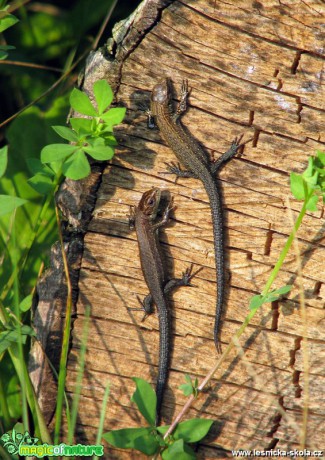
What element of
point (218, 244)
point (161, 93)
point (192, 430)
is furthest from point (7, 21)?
point (192, 430)

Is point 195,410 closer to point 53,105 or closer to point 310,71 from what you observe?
point 310,71

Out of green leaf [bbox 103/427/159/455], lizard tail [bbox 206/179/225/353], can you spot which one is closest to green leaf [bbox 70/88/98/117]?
lizard tail [bbox 206/179/225/353]

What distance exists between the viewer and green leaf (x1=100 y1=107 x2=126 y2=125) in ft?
8.70

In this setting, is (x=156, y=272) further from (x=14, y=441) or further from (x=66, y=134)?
(x=14, y=441)

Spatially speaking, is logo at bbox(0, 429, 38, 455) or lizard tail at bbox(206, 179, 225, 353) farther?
logo at bbox(0, 429, 38, 455)

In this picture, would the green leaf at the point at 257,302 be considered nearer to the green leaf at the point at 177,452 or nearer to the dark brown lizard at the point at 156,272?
the dark brown lizard at the point at 156,272

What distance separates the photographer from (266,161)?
2.89 meters

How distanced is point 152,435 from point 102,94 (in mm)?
1772

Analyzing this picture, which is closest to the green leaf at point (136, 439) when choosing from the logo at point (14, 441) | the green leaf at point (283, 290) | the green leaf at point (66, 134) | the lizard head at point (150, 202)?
the logo at point (14, 441)

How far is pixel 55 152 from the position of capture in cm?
270

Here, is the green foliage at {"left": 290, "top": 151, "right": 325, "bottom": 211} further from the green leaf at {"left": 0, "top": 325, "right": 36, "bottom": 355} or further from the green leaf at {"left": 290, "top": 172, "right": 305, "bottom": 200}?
the green leaf at {"left": 0, "top": 325, "right": 36, "bottom": 355}

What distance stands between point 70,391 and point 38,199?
1.38 meters

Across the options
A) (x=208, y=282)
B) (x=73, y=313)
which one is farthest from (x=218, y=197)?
(x=73, y=313)

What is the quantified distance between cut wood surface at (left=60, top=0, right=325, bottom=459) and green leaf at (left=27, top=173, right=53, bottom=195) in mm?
279
